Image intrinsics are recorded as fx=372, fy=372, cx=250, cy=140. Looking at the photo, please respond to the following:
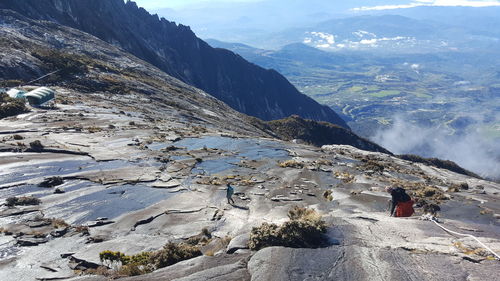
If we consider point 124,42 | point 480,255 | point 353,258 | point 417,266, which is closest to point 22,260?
point 353,258

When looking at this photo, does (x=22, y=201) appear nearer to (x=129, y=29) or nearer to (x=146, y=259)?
(x=146, y=259)

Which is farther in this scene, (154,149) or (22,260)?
(154,149)

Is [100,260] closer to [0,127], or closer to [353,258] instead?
[353,258]

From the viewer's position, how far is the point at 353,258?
11758mm

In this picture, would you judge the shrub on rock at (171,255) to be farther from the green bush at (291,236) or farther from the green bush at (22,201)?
the green bush at (22,201)

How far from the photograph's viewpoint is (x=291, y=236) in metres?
13.2

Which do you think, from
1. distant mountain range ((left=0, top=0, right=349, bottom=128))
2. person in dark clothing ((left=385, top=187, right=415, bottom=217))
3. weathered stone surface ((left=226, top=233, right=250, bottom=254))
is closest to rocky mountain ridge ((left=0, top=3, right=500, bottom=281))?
weathered stone surface ((left=226, top=233, right=250, bottom=254))

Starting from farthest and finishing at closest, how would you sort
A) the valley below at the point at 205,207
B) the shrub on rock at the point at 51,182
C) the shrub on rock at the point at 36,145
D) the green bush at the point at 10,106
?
the green bush at the point at 10,106, the shrub on rock at the point at 36,145, the shrub on rock at the point at 51,182, the valley below at the point at 205,207

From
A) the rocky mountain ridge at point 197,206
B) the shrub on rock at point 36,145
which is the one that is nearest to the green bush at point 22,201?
the rocky mountain ridge at point 197,206

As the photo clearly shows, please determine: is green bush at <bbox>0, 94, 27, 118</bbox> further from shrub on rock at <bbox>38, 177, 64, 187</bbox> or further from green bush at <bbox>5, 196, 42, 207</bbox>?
green bush at <bbox>5, 196, 42, 207</bbox>

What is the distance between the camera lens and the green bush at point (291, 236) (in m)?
13.0

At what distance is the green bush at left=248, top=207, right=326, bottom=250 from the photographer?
13.0 metres

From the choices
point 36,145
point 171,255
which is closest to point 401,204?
point 171,255

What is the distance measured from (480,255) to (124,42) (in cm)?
14255
